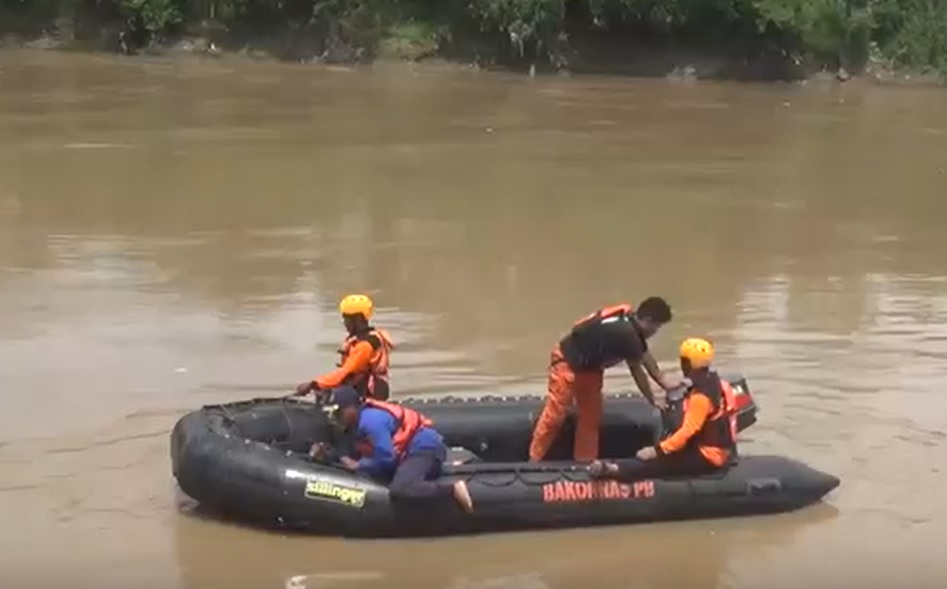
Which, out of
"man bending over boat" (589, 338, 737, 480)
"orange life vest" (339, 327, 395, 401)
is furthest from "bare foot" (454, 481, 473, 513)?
"orange life vest" (339, 327, 395, 401)

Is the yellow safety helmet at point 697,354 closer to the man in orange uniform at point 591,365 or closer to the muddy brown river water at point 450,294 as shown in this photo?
the man in orange uniform at point 591,365

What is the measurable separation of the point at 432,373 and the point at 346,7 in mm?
29805

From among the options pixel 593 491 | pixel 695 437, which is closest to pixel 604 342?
pixel 695 437

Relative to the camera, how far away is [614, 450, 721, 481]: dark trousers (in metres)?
8.63

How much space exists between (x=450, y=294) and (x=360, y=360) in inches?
196

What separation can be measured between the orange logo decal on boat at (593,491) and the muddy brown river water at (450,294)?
0.78ft

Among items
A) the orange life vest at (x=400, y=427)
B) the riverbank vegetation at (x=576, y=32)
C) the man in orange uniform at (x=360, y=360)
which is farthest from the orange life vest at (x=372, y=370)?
the riverbank vegetation at (x=576, y=32)

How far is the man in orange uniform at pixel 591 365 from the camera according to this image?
29.4 ft

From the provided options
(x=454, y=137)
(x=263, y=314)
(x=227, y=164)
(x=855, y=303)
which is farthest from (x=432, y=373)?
(x=454, y=137)

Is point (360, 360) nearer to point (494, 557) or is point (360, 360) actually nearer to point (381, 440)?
point (381, 440)

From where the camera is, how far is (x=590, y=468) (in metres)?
8.55

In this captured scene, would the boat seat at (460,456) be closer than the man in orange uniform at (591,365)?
Yes

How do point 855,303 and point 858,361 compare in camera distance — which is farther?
point 855,303

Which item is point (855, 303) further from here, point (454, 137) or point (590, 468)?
point (454, 137)
